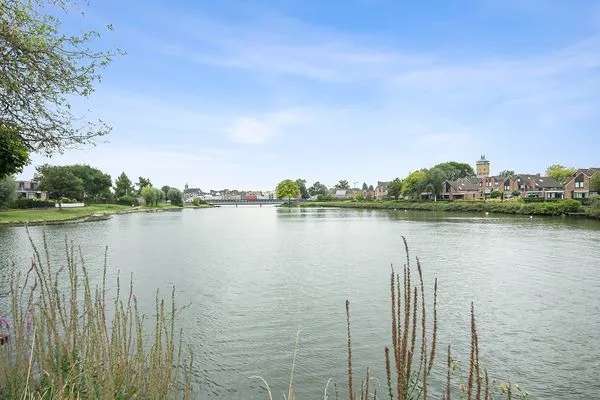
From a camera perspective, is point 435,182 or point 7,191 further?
point 435,182

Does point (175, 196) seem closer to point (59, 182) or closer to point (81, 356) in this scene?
point (59, 182)

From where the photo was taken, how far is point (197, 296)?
74.6 feet

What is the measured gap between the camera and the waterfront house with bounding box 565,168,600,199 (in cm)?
10938

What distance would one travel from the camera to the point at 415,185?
486 feet

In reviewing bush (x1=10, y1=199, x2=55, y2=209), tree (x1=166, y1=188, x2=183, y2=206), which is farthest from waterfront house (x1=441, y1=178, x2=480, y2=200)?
bush (x1=10, y1=199, x2=55, y2=209)

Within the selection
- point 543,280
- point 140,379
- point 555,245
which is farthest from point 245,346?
point 555,245

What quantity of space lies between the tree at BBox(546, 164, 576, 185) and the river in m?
137

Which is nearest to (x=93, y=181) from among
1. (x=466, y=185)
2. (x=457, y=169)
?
(x=466, y=185)

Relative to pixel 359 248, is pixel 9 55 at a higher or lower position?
higher

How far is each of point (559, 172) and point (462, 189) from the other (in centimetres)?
4511

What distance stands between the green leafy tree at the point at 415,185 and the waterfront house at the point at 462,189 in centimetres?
1124

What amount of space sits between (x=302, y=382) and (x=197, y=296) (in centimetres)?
1154

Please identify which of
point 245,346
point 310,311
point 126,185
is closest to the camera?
point 245,346

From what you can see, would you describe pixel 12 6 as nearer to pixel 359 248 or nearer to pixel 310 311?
pixel 310 311
